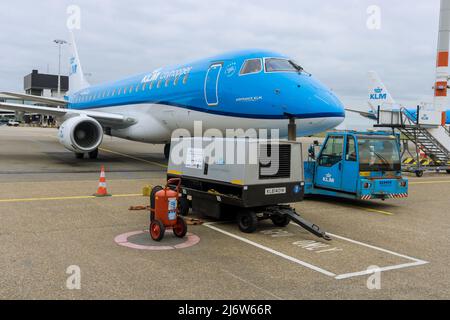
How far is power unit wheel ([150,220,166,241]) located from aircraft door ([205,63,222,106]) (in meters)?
6.80

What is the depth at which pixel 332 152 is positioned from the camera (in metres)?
11.1

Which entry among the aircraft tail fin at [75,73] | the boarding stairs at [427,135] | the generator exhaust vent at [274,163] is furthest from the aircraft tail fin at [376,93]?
the generator exhaust vent at [274,163]

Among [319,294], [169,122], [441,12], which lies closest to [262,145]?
[319,294]

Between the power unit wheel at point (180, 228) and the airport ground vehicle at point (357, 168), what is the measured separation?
5071mm

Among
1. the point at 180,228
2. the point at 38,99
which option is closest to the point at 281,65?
the point at 180,228

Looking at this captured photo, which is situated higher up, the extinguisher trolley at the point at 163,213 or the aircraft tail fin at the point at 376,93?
the aircraft tail fin at the point at 376,93

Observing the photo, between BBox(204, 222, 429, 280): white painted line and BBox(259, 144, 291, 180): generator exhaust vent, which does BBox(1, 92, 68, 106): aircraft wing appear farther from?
BBox(204, 222, 429, 280): white painted line

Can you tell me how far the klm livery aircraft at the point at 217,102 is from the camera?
11188mm

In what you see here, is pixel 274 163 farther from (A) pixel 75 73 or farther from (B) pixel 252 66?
(A) pixel 75 73

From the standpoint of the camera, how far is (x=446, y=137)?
20406 mm

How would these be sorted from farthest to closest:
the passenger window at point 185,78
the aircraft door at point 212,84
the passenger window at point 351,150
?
the passenger window at point 185,78, the aircraft door at point 212,84, the passenger window at point 351,150

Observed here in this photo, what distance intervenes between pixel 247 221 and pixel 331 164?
4.40 m

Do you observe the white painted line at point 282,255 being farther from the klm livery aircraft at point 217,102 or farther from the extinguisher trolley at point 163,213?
the klm livery aircraft at point 217,102

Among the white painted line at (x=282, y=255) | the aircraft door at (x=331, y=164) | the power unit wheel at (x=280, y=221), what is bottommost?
the white painted line at (x=282, y=255)
